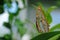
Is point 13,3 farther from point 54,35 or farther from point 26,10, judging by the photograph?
point 54,35

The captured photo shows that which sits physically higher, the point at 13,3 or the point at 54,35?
the point at 13,3

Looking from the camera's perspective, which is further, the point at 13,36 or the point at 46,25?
the point at 13,36

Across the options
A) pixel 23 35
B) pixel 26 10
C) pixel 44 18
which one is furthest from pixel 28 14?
pixel 44 18

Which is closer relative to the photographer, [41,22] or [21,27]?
[41,22]

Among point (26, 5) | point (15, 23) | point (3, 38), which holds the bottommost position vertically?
point (3, 38)

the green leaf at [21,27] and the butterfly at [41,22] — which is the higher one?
the butterfly at [41,22]

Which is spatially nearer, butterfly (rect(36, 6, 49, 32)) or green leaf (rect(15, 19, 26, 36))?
butterfly (rect(36, 6, 49, 32))

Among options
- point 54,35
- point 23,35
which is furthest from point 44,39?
point 23,35

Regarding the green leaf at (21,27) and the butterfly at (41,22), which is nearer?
the butterfly at (41,22)

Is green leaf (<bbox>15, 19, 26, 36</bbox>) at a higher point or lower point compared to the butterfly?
lower
